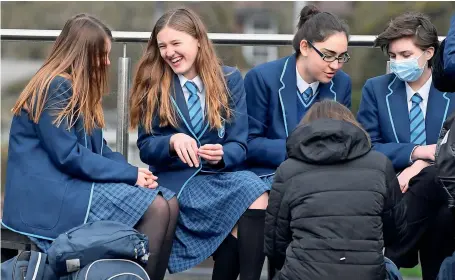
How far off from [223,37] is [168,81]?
2.25 ft

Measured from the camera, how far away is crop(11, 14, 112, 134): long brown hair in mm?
3855

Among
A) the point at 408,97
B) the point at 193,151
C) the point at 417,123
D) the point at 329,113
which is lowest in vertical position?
the point at 193,151

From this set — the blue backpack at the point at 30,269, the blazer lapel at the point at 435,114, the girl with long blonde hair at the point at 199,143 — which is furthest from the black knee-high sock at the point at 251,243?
the blazer lapel at the point at 435,114

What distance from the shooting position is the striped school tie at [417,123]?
Answer: 14.3ft

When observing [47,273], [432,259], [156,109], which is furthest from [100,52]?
[432,259]

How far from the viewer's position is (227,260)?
4.04 m

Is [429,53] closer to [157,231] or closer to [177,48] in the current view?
[177,48]

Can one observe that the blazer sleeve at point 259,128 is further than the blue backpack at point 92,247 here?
Yes

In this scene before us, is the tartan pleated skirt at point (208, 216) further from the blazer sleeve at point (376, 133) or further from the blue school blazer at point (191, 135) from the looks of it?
the blazer sleeve at point (376, 133)

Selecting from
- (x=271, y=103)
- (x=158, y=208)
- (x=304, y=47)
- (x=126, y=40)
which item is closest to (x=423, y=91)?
(x=304, y=47)

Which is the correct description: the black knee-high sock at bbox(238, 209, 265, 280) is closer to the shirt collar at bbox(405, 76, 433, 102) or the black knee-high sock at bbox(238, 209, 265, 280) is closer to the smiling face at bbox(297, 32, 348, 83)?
the smiling face at bbox(297, 32, 348, 83)

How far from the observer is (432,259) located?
A: 13.5 ft

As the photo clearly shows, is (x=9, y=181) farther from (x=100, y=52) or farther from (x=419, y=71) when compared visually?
(x=419, y=71)

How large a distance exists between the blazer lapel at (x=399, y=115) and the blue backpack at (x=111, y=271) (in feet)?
5.01
